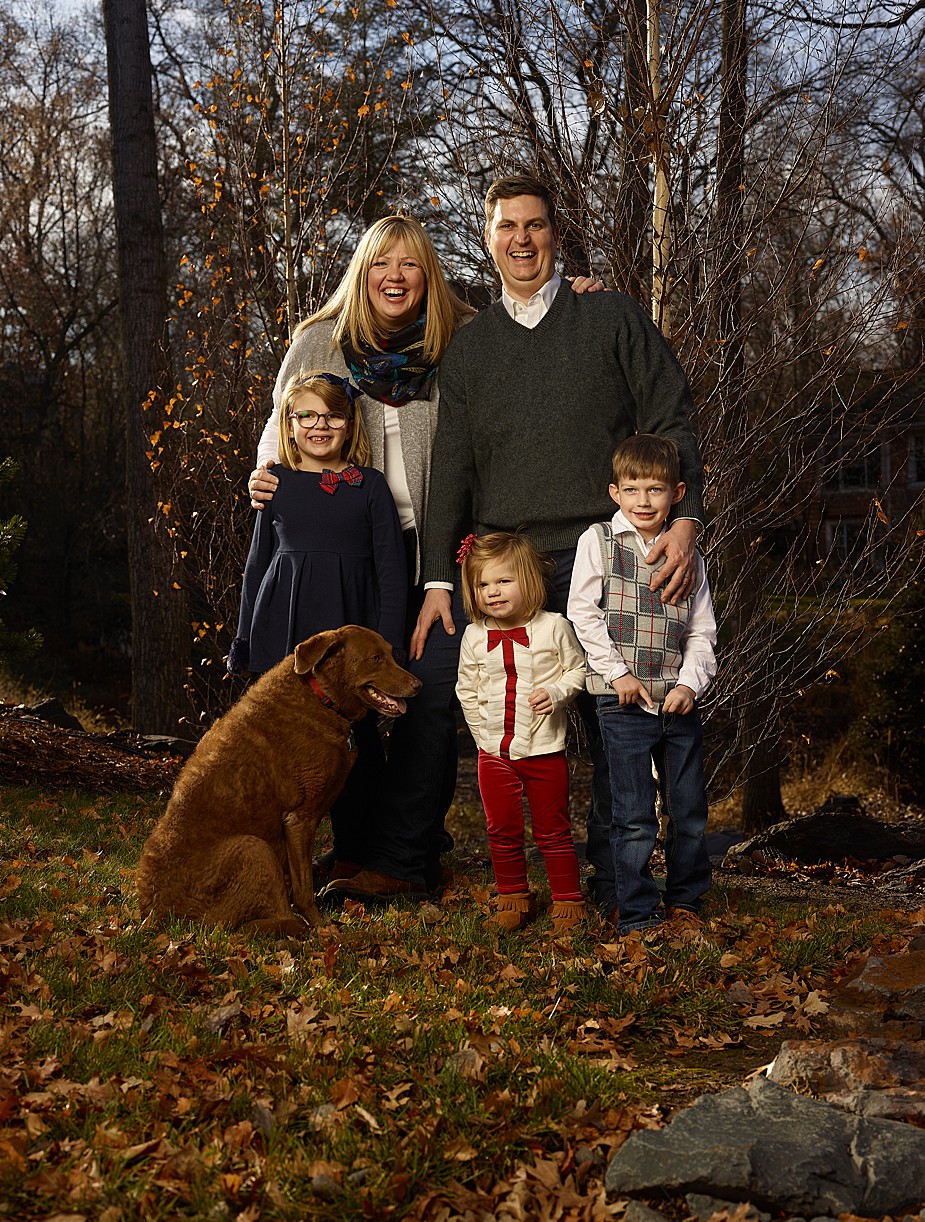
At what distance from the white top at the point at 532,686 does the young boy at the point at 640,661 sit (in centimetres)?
15

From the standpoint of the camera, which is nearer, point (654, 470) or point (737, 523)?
point (654, 470)

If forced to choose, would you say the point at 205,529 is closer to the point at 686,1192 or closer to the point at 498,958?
the point at 498,958

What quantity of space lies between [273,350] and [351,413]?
4262 millimetres

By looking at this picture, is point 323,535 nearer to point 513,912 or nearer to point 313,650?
point 313,650

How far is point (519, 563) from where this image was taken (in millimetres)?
4715

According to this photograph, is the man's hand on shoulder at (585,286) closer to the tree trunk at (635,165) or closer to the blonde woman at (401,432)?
the blonde woman at (401,432)

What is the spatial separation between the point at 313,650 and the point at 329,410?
1.11 m

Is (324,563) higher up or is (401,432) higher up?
(401,432)

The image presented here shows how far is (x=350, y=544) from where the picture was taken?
506 cm

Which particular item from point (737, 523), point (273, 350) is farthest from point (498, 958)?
point (273, 350)

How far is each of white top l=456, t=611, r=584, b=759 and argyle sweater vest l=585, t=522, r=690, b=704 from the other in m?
0.20

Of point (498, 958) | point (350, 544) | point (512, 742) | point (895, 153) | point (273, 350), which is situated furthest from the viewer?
point (895, 153)

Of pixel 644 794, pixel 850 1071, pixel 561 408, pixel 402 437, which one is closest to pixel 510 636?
pixel 644 794

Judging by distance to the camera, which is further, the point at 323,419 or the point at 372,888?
the point at 372,888
